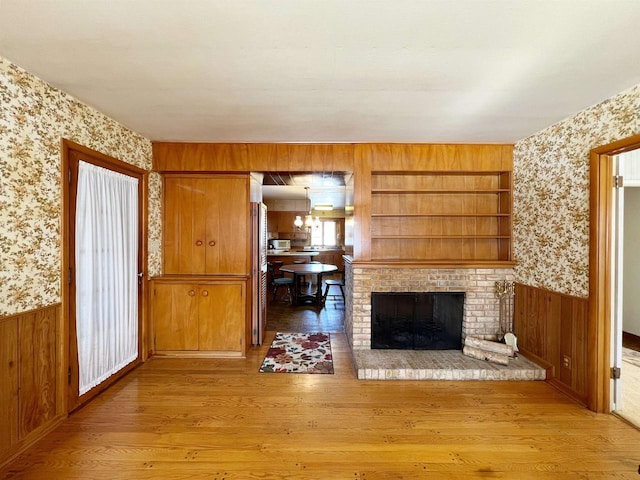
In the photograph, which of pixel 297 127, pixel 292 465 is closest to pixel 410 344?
pixel 292 465

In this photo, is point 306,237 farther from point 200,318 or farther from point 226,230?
point 200,318

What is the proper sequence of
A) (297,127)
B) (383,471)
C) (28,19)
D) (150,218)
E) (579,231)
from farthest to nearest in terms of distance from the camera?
(150,218) < (297,127) < (579,231) < (383,471) < (28,19)

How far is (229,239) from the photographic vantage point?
3414mm

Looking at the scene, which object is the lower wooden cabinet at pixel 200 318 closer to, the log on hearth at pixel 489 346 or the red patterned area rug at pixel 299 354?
the red patterned area rug at pixel 299 354

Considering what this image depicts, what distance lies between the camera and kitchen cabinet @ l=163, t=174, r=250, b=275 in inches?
134

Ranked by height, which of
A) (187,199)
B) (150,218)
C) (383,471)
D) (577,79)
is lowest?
(383,471)

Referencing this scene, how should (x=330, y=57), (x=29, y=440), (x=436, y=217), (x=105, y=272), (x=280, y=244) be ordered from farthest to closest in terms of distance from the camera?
(x=280, y=244), (x=436, y=217), (x=105, y=272), (x=29, y=440), (x=330, y=57)

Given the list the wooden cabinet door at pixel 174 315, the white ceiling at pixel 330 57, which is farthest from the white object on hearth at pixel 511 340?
the wooden cabinet door at pixel 174 315

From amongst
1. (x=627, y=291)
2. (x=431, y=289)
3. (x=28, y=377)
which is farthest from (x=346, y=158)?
(x=627, y=291)

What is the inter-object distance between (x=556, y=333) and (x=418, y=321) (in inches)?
47.9

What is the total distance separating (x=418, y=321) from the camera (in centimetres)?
334

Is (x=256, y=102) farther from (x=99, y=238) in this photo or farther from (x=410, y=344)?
(x=410, y=344)

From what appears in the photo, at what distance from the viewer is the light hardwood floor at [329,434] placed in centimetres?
172

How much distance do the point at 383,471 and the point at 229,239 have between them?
2.58 metres
